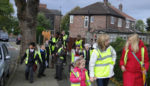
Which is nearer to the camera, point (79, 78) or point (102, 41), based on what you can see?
point (102, 41)

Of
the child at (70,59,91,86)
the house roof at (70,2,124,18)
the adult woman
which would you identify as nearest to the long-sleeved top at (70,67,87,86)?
the child at (70,59,91,86)

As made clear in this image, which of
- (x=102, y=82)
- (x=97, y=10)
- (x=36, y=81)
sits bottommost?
(x=36, y=81)

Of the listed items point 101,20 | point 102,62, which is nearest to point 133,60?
point 102,62

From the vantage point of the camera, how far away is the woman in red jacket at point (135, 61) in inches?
179

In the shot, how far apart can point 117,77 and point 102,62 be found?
146 inches

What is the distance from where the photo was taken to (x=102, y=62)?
462 centimetres

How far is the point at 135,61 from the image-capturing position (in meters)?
4.55

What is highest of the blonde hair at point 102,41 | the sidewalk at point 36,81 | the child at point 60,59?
the blonde hair at point 102,41

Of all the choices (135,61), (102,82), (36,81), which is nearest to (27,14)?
(36,81)

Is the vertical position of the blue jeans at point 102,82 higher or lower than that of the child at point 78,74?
lower

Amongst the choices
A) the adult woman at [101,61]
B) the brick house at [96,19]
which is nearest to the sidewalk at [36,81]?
the adult woman at [101,61]

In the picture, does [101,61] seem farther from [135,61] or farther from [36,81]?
[36,81]

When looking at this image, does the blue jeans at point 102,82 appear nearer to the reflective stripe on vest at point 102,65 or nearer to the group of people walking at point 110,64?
the group of people walking at point 110,64

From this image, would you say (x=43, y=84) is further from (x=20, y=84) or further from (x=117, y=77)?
(x=117, y=77)
